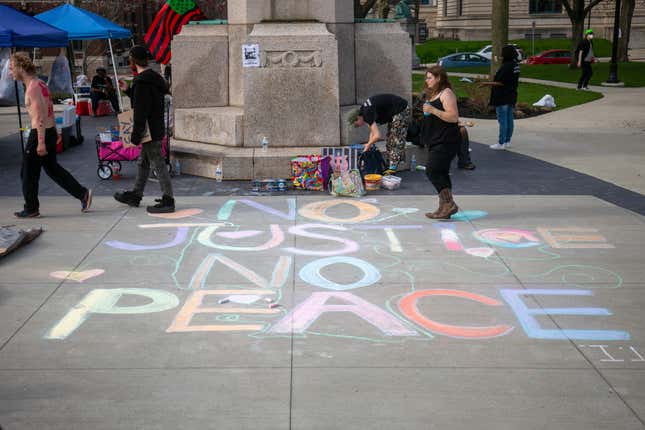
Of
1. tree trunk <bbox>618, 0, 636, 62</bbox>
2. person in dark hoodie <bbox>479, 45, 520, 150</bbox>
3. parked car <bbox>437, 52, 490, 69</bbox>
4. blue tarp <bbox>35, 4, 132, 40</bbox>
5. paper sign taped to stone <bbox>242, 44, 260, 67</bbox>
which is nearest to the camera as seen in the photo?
paper sign taped to stone <bbox>242, 44, 260, 67</bbox>

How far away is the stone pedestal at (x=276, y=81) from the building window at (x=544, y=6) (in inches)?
2376

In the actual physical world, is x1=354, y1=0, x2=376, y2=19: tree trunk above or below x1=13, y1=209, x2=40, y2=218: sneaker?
above

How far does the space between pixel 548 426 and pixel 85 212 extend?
6555 millimetres

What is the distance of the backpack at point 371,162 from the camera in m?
10.6

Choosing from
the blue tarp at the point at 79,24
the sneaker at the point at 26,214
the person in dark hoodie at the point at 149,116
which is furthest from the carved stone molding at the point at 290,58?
the blue tarp at the point at 79,24

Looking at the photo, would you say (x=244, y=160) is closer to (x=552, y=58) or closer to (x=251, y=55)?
(x=251, y=55)

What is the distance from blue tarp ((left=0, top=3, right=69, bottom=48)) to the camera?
1234 centimetres

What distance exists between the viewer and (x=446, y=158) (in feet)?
28.3

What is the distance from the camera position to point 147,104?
886 centimetres

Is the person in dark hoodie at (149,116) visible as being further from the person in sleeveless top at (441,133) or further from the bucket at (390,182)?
the person in sleeveless top at (441,133)

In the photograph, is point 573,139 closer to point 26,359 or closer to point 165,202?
point 165,202

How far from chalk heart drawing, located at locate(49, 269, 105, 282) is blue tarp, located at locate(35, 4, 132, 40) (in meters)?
13.6

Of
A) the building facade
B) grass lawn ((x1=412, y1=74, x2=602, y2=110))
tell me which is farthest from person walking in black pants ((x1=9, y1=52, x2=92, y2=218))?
the building facade

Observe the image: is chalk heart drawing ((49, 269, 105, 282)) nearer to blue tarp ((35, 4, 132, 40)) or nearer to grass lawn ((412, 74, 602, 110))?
blue tarp ((35, 4, 132, 40))
